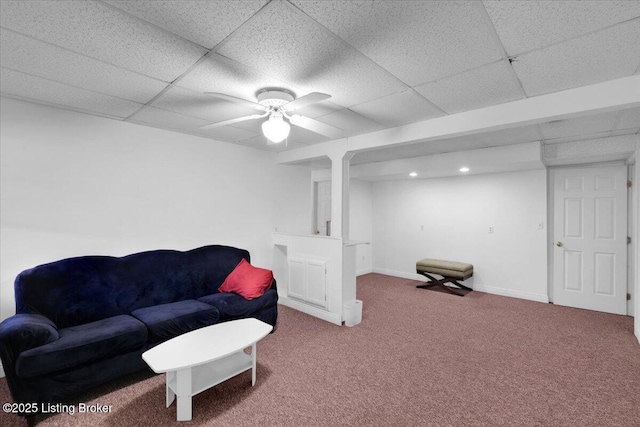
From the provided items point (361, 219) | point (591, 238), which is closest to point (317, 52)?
point (591, 238)

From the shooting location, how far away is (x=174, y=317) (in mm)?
2670

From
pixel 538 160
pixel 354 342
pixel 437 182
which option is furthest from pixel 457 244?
pixel 354 342

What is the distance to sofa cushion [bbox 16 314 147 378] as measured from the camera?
1.95 metres

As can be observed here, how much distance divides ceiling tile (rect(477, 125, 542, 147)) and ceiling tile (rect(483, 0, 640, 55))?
1955mm

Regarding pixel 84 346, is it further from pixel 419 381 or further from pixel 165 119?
pixel 419 381

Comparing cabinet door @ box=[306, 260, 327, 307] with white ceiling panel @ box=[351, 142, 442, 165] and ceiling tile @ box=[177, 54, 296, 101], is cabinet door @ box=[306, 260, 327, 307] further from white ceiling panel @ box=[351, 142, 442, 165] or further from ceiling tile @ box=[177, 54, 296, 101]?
ceiling tile @ box=[177, 54, 296, 101]

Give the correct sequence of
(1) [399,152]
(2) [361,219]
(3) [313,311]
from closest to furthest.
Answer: (3) [313,311], (1) [399,152], (2) [361,219]

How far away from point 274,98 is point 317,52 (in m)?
0.61

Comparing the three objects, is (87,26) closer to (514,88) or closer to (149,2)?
(149,2)

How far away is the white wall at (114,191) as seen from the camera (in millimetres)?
2611

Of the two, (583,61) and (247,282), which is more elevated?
(583,61)

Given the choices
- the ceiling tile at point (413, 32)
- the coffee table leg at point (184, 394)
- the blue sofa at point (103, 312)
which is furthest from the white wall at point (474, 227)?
the coffee table leg at point (184, 394)

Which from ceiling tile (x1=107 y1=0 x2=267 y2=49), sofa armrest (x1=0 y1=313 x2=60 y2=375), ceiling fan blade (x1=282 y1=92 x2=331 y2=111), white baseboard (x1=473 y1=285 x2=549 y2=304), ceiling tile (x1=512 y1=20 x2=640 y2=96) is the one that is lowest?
white baseboard (x1=473 y1=285 x2=549 y2=304)

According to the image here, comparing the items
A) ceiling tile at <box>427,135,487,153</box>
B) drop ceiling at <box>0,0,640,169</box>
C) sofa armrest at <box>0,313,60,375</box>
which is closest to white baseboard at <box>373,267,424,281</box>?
ceiling tile at <box>427,135,487,153</box>
